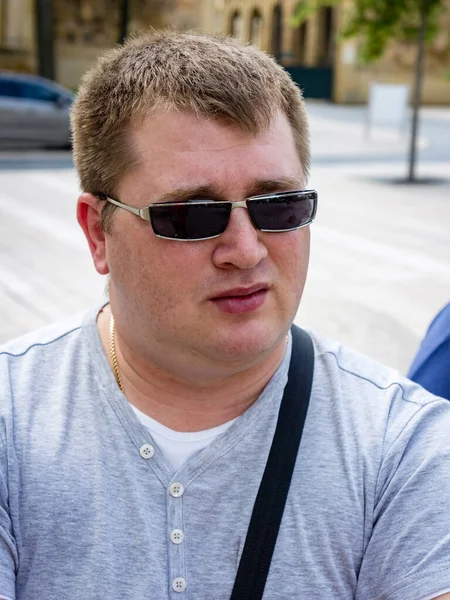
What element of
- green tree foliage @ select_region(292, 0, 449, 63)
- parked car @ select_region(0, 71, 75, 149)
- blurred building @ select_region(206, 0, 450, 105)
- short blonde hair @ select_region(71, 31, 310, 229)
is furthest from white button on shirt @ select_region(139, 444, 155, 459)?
blurred building @ select_region(206, 0, 450, 105)

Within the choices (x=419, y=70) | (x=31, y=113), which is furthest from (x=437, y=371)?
(x=31, y=113)

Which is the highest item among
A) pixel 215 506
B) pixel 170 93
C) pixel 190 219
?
pixel 170 93

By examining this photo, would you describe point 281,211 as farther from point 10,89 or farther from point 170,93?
point 10,89

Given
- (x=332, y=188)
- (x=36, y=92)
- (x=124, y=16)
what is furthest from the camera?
(x=124, y=16)

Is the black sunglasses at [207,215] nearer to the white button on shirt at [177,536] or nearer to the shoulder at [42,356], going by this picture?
the shoulder at [42,356]

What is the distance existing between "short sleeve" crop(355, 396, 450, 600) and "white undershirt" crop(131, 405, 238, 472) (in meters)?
0.33

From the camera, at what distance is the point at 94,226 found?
1900 mm

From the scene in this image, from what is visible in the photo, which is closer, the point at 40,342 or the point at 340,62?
the point at 40,342

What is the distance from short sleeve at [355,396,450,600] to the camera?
4.84 ft

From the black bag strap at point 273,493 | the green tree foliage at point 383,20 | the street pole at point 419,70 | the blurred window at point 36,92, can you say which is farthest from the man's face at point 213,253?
the blurred window at point 36,92

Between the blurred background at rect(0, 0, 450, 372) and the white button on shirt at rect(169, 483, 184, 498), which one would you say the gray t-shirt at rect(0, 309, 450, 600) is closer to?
the white button on shirt at rect(169, 483, 184, 498)

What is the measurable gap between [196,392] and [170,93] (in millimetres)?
577

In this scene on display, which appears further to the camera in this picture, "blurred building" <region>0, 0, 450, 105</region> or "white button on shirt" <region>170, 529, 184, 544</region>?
"blurred building" <region>0, 0, 450, 105</region>

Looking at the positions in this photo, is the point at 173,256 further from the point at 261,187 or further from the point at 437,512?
the point at 437,512
